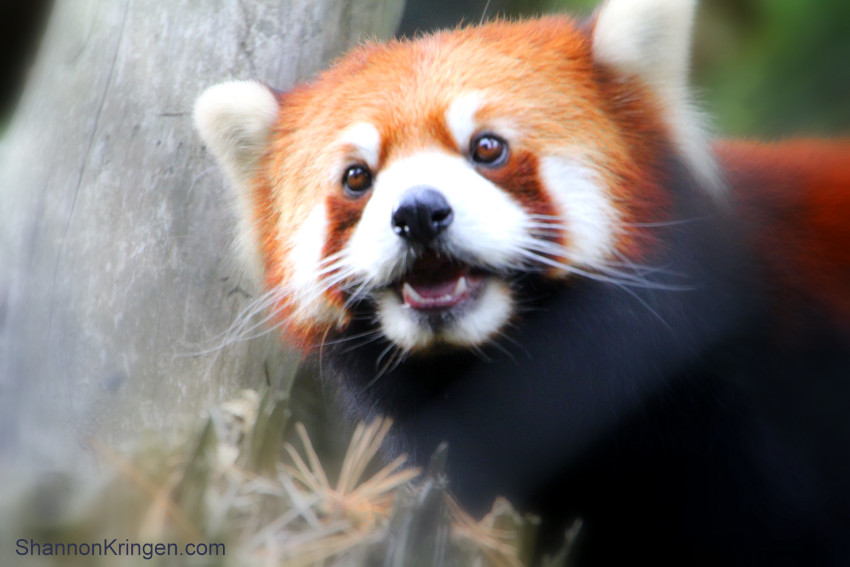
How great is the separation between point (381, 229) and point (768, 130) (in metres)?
2.33

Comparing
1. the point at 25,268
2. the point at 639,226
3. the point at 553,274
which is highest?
the point at 639,226

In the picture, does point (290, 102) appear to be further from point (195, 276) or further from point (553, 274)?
point (553, 274)

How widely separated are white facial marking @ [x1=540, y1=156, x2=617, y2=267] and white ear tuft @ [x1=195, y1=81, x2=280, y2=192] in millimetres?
901

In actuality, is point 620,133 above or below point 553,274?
above

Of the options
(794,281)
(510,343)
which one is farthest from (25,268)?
(794,281)

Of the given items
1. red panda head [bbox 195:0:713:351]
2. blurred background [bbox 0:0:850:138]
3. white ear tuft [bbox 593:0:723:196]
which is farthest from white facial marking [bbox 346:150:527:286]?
blurred background [bbox 0:0:850:138]

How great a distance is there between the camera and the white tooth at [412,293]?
6.72 feet

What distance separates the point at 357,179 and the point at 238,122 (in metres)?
0.55

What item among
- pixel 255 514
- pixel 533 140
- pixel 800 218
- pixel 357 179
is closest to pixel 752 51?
pixel 800 218

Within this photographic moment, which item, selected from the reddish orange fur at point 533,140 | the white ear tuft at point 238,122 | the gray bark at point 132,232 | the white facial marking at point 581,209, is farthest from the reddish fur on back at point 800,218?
the gray bark at point 132,232

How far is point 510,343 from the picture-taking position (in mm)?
2127

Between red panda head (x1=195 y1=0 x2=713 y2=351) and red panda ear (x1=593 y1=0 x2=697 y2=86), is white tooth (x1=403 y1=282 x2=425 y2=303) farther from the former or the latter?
red panda ear (x1=593 y1=0 x2=697 y2=86)

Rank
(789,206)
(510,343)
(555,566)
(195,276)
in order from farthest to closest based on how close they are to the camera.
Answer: (195,276)
(789,206)
(510,343)
(555,566)

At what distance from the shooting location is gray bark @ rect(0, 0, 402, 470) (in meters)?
2.84
